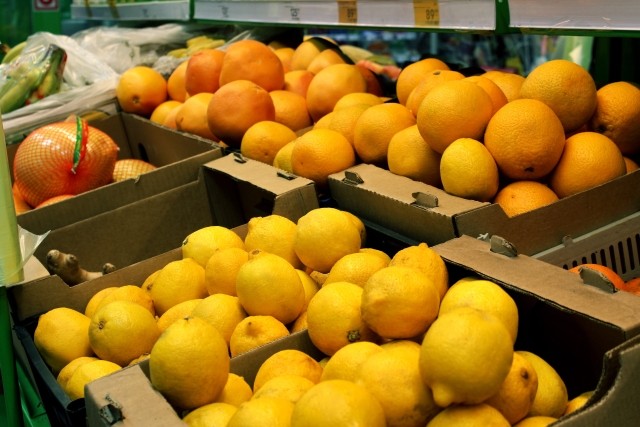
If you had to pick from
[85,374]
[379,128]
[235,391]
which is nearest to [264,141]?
[379,128]

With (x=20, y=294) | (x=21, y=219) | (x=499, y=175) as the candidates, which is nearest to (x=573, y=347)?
(x=499, y=175)

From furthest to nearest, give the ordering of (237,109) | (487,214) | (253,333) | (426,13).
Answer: (237,109) < (426,13) < (487,214) < (253,333)

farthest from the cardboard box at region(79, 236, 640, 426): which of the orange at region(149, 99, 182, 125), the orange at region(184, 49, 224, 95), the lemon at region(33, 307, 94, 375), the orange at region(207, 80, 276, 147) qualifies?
the orange at region(149, 99, 182, 125)

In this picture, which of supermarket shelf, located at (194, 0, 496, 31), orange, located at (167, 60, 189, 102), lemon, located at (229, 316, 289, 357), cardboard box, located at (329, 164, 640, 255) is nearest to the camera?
lemon, located at (229, 316, 289, 357)

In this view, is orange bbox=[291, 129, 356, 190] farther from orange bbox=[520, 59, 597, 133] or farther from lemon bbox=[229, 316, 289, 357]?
lemon bbox=[229, 316, 289, 357]

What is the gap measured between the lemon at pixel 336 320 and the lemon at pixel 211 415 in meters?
0.19

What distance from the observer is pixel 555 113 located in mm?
1605

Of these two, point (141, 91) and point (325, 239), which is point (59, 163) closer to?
point (141, 91)

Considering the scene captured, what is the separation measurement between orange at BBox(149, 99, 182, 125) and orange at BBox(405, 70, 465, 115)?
1158 mm

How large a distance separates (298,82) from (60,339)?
135 centimetres

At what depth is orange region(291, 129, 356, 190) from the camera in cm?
182

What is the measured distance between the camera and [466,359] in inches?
34.4

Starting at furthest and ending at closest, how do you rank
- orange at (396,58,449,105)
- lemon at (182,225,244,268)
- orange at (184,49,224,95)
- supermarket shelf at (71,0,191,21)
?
supermarket shelf at (71,0,191,21), orange at (184,49,224,95), orange at (396,58,449,105), lemon at (182,225,244,268)

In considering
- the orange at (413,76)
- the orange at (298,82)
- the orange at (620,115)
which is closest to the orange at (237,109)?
the orange at (298,82)
